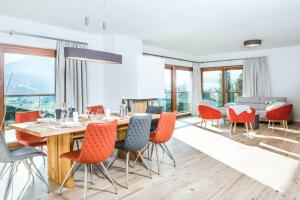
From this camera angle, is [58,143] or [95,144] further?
[58,143]

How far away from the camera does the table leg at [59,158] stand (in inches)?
112

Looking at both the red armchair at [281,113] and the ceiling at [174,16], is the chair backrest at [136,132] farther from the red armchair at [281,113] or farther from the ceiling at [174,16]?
the red armchair at [281,113]

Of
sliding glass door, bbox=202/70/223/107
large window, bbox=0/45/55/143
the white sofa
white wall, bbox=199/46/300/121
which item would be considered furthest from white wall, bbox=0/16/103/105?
white wall, bbox=199/46/300/121

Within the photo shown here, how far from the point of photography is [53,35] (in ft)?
16.9

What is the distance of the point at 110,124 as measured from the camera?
2.52 metres

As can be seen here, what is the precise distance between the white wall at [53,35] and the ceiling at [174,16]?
0.67 feet

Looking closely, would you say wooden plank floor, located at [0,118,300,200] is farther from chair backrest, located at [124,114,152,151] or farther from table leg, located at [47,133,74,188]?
A: chair backrest, located at [124,114,152,151]

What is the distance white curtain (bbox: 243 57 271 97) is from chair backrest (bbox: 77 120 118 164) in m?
7.20

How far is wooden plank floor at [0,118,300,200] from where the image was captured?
2.65 metres

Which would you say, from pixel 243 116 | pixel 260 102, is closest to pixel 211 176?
pixel 243 116

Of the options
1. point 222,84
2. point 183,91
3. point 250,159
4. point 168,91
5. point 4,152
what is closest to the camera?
point 4,152

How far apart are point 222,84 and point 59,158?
25.8ft

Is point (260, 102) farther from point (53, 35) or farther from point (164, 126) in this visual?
point (53, 35)

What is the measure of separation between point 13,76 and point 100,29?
2.16 metres
